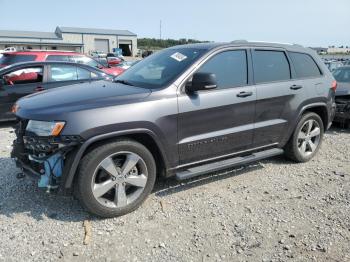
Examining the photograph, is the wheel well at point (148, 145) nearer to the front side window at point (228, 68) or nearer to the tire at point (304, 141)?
the front side window at point (228, 68)

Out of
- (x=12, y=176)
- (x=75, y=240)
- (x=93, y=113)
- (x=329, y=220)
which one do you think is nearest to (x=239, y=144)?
(x=329, y=220)

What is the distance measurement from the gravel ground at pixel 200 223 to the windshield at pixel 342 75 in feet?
15.5

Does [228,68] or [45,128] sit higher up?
[228,68]

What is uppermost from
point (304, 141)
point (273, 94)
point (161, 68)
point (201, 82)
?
point (161, 68)

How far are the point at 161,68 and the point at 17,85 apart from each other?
458 cm

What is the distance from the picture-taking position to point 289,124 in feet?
16.8

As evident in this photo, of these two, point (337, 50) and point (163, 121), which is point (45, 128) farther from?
point (337, 50)

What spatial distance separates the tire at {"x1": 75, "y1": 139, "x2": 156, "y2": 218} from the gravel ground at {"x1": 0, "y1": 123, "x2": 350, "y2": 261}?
16 centimetres

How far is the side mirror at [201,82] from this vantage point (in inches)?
153

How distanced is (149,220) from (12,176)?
2221 mm

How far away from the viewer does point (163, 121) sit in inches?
152

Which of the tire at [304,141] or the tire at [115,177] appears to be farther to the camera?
the tire at [304,141]

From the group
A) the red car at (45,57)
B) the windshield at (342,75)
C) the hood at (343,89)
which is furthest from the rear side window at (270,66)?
the red car at (45,57)

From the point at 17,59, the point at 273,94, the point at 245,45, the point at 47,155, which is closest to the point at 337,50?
the point at 17,59
